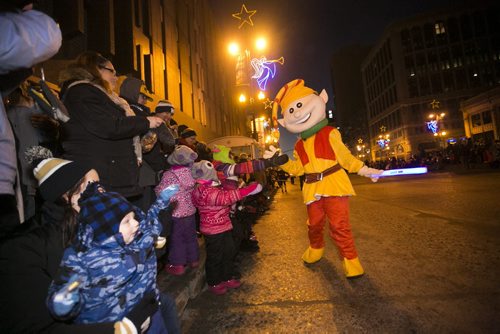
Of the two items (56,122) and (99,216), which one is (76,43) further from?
(99,216)

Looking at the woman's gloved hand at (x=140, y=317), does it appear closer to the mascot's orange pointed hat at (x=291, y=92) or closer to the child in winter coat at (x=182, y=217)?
the child in winter coat at (x=182, y=217)

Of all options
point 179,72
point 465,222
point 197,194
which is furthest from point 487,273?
point 179,72

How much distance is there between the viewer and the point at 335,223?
3521 millimetres

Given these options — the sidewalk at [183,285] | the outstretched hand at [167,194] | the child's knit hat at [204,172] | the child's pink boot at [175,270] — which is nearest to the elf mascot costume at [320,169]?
the child's knit hat at [204,172]

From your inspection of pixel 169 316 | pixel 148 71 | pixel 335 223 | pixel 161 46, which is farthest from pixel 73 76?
pixel 161 46

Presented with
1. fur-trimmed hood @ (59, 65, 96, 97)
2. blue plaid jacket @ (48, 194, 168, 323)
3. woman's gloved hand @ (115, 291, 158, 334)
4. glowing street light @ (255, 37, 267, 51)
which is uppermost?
glowing street light @ (255, 37, 267, 51)

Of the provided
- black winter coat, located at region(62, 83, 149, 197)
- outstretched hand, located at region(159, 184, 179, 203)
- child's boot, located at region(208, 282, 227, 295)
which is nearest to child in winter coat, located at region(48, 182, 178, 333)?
outstretched hand, located at region(159, 184, 179, 203)

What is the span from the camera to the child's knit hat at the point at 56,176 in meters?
1.51

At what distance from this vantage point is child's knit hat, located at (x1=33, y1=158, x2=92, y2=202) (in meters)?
1.51

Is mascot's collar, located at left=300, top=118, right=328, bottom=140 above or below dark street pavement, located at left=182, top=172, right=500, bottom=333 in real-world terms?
above

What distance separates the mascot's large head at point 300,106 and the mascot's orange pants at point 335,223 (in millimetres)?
1048

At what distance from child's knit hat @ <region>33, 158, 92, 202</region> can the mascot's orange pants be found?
Answer: 2814mm

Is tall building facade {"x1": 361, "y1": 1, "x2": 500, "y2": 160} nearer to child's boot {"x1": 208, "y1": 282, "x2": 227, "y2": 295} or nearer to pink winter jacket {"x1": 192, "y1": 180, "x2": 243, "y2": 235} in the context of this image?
pink winter jacket {"x1": 192, "y1": 180, "x2": 243, "y2": 235}

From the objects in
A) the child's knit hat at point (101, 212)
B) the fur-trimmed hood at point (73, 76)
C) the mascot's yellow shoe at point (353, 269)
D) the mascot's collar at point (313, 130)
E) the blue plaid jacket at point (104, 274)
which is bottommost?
the mascot's yellow shoe at point (353, 269)
